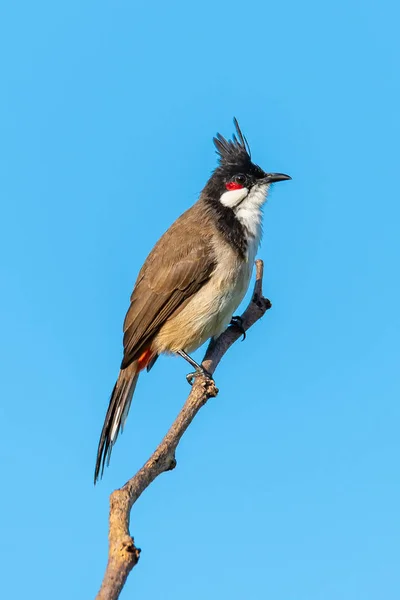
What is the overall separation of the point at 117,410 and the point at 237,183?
2.01 meters

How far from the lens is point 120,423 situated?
5918 mm

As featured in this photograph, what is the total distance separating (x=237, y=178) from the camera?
6617 millimetres

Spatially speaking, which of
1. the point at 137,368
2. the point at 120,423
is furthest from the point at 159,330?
the point at 120,423

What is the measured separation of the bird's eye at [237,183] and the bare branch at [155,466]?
69cm

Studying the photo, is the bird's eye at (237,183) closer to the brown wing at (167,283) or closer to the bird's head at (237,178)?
the bird's head at (237,178)

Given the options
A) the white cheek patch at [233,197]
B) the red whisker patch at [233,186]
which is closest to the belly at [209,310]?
the white cheek patch at [233,197]

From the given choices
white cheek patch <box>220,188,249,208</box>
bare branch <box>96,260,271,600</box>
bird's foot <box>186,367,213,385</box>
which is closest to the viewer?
bare branch <box>96,260,271,600</box>

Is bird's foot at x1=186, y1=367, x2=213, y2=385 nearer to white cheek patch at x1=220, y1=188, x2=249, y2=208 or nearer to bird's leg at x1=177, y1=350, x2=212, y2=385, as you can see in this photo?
bird's leg at x1=177, y1=350, x2=212, y2=385

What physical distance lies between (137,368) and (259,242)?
1.32m

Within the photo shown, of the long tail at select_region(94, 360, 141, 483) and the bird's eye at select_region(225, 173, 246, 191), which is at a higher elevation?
the bird's eye at select_region(225, 173, 246, 191)

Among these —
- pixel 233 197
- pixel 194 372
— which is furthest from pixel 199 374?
pixel 233 197

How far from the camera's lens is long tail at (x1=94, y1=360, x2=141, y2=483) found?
5.73m

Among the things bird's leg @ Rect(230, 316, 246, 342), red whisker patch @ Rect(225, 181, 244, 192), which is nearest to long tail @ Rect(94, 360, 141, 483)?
bird's leg @ Rect(230, 316, 246, 342)

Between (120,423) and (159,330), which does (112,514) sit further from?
(159,330)
